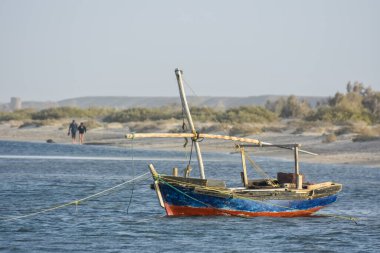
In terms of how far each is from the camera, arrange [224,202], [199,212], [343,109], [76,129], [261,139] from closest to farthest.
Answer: [224,202]
[199,212]
[261,139]
[76,129]
[343,109]

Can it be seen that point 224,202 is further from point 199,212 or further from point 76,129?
point 76,129

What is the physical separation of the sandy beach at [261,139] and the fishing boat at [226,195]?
18560 millimetres

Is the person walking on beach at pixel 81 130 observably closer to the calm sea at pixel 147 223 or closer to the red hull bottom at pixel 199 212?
the calm sea at pixel 147 223

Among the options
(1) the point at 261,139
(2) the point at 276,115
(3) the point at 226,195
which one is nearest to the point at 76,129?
(1) the point at 261,139

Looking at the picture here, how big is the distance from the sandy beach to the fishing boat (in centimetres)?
1856

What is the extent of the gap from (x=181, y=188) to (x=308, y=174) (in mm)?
17833

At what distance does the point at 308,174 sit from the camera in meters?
42.5

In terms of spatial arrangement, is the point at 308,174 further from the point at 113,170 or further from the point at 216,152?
A: the point at 216,152

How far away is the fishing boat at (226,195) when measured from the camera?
2550 centimetres

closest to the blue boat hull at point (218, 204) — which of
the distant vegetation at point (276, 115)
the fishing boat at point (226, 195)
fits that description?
the fishing boat at point (226, 195)

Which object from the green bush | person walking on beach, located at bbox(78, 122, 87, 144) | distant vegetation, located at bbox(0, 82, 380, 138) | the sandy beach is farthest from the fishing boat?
the green bush

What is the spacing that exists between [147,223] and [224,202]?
6.82 ft

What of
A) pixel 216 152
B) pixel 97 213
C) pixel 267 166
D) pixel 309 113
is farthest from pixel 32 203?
pixel 309 113

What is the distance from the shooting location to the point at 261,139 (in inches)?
2500
